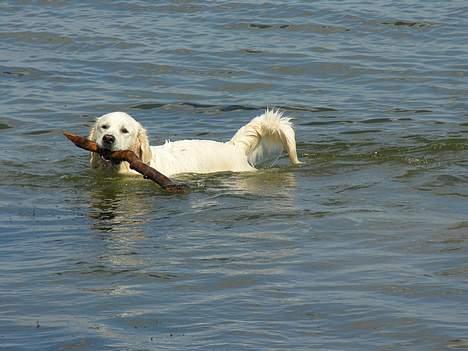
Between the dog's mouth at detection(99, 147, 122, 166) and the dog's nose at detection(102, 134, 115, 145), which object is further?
the dog's mouth at detection(99, 147, 122, 166)

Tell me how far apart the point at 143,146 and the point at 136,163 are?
1.22 ft

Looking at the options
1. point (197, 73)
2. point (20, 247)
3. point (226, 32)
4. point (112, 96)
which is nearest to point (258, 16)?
point (226, 32)

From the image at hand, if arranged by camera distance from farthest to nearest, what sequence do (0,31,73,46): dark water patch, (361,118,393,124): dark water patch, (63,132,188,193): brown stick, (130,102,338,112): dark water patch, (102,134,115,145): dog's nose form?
(0,31,73,46): dark water patch < (130,102,338,112): dark water patch < (361,118,393,124): dark water patch < (102,134,115,145): dog's nose < (63,132,188,193): brown stick

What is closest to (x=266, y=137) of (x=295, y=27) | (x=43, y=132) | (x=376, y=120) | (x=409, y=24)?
(x=376, y=120)

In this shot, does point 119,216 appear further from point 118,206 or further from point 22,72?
point 22,72

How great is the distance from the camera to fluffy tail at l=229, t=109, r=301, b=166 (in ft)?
36.9

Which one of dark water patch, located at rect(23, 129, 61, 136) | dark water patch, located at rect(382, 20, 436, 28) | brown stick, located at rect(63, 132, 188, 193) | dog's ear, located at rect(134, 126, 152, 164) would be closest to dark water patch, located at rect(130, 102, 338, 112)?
dark water patch, located at rect(23, 129, 61, 136)

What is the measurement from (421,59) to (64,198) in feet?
Result: 24.1

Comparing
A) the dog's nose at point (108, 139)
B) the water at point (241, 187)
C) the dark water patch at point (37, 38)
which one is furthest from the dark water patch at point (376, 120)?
the dark water patch at point (37, 38)

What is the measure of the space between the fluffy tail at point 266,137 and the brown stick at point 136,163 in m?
1.21

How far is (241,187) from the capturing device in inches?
414

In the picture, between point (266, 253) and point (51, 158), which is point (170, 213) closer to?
point (266, 253)

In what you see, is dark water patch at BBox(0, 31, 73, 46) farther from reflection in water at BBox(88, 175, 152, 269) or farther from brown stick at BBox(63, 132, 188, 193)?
brown stick at BBox(63, 132, 188, 193)

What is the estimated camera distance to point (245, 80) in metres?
15.4
